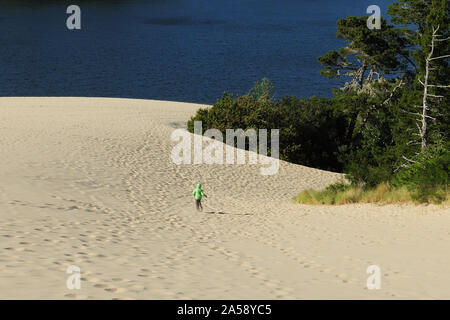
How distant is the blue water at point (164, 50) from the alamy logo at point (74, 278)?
193ft

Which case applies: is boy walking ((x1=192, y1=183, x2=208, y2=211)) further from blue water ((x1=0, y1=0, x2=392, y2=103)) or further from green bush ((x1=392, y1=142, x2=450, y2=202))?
blue water ((x1=0, y1=0, x2=392, y2=103))

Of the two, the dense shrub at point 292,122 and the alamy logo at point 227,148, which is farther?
the dense shrub at point 292,122

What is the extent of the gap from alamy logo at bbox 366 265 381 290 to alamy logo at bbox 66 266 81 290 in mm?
4588

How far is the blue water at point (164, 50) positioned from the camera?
72.1 meters

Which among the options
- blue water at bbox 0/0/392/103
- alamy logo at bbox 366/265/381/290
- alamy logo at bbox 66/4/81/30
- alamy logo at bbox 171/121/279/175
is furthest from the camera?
alamy logo at bbox 66/4/81/30

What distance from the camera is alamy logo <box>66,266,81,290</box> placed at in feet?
24.2

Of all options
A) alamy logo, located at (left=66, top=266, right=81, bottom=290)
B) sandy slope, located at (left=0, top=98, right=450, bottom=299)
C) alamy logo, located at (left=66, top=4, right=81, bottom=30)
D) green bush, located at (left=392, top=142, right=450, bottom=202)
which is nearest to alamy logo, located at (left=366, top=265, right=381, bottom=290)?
sandy slope, located at (left=0, top=98, right=450, bottom=299)

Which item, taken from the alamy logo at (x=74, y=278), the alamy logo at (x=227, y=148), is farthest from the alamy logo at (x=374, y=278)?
the alamy logo at (x=227, y=148)

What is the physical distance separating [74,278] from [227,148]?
22207 mm

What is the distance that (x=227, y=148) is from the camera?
29.7 meters

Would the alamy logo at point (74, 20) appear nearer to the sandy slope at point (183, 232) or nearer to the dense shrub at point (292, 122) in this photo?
the dense shrub at point (292, 122)

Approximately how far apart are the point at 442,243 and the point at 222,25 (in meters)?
109
